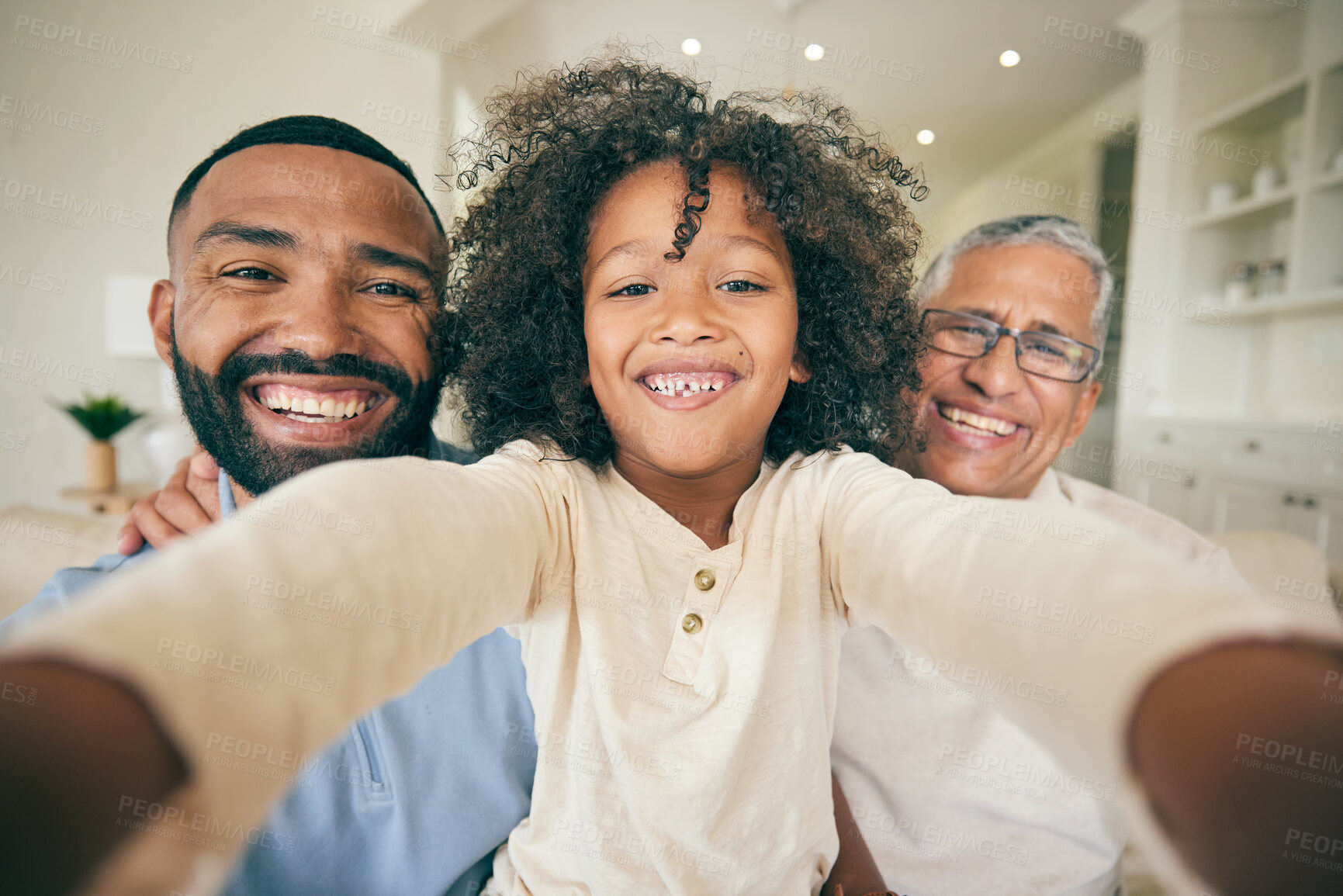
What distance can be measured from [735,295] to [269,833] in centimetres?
105

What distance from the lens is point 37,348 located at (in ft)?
11.2

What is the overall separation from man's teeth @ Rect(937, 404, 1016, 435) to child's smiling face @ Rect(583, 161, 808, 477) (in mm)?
558

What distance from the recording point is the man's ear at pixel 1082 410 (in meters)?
1.43

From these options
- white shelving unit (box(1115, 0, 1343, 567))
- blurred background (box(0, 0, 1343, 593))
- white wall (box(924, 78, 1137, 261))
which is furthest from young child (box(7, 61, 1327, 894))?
white wall (box(924, 78, 1137, 261))

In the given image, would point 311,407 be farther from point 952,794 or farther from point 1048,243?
point 1048,243

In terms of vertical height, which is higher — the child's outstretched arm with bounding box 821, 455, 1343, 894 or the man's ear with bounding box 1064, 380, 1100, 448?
the man's ear with bounding box 1064, 380, 1100, 448

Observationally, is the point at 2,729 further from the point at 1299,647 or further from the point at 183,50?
the point at 183,50

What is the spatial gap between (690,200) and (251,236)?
0.70 metres

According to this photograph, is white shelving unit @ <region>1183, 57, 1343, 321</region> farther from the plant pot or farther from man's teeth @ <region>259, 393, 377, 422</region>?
the plant pot

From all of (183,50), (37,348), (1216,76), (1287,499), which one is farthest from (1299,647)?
(1216,76)

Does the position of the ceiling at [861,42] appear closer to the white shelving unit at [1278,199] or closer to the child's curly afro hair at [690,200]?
the white shelving unit at [1278,199]

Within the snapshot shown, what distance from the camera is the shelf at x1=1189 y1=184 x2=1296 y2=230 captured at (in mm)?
3564

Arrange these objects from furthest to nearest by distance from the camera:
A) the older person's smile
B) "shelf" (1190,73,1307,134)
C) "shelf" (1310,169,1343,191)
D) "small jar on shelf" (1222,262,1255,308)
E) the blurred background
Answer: "small jar on shelf" (1222,262,1255,308) < "shelf" (1190,73,1307,134) < "shelf" (1310,169,1343,191) < the blurred background < the older person's smile

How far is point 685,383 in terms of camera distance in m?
0.90
